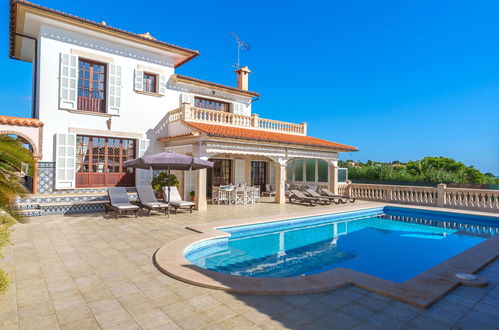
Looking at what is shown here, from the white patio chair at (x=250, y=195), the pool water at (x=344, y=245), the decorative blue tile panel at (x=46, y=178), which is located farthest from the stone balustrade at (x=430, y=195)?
the decorative blue tile panel at (x=46, y=178)

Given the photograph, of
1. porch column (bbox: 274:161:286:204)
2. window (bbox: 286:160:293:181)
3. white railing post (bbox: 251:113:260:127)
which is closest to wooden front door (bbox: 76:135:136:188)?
white railing post (bbox: 251:113:260:127)

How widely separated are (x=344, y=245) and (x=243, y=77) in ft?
51.3

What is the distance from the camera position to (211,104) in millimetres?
18406

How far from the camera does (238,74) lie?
21.7m

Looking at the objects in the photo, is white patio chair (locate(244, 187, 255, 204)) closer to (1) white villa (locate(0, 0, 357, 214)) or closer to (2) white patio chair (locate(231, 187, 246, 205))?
(2) white patio chair (locate(231, 187, 246, 205))

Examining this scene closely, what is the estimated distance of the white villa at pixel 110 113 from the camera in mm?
12570

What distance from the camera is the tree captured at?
12.0ft

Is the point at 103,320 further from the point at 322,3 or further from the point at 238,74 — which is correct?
the point at 322,3

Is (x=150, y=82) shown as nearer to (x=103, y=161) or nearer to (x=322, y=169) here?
(x=103, y=161)

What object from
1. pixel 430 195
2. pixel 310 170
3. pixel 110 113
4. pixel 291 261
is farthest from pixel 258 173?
pixel 291 261

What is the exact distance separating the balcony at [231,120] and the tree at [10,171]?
34.2ft

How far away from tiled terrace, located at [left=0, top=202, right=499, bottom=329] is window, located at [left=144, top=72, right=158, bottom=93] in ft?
37.1

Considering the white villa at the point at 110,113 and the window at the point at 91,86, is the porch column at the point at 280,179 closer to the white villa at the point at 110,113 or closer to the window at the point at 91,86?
the white villa at the point at 110,113

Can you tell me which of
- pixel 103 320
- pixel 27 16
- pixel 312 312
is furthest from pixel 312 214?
pixel 27 16
